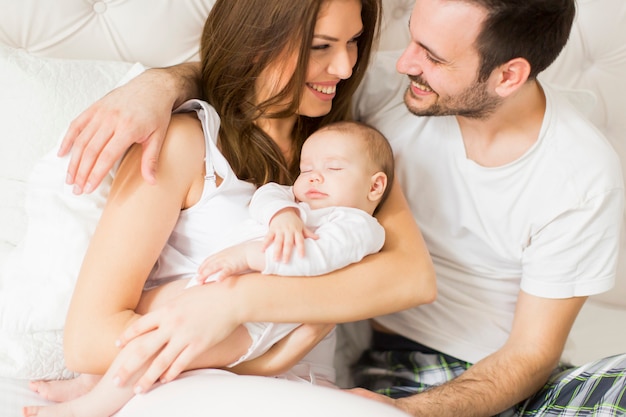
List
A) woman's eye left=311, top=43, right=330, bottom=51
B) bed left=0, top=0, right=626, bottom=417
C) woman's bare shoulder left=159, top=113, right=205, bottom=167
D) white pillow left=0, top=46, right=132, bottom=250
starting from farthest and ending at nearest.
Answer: white pillow left=0, top=46, right=132, bottom=250
woman's eye left=311, top=43, right=330, bottom=51
woman's bare shoulder left=159, top=113, right=205, bottom=167
bed left=0, top=0, right=626, bottom=417

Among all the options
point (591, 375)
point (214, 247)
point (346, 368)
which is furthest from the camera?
point (346, 368)

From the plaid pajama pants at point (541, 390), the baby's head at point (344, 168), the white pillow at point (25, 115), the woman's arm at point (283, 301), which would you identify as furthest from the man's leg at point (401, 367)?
the white pillow at point (25, 115)

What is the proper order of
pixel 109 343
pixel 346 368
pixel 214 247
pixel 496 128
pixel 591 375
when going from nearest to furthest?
pixel 109 343, pixel 214 247, pixel 591 375, pixel 496 128, pixel 346 368

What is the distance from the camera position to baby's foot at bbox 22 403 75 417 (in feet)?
4.38

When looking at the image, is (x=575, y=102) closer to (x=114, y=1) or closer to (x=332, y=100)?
(x=332, y=100)

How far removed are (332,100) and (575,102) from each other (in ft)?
2.42

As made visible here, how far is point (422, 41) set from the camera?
1.63m

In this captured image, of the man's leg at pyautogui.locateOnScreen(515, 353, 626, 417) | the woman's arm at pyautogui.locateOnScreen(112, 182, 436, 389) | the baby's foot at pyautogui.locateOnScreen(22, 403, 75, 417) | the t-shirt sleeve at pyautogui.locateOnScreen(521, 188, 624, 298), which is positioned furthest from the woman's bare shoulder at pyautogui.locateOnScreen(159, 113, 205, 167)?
the man's leg at pyautogui.locateOnScreen(515, 353, 626, 417)

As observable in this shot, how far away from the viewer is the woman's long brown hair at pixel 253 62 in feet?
4.89

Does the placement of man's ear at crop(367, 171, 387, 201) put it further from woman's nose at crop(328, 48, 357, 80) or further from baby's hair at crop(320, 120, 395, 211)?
woman's nose at crop(328, 48, 357, 80)

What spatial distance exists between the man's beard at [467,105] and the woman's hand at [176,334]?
69 cm

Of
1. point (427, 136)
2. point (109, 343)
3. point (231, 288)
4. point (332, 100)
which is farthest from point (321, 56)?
point (109, 343)

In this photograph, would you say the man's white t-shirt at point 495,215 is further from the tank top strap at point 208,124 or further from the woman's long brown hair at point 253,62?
the tank top strap at point 208,124

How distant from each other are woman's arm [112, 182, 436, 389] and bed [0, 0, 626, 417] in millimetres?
64
